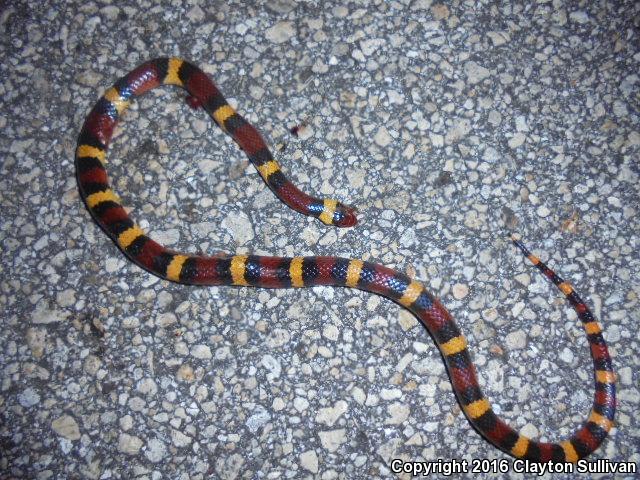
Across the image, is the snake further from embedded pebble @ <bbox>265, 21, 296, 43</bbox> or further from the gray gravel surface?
embedded pebble @ <bbox>265, 21, 296, 43</bbox>

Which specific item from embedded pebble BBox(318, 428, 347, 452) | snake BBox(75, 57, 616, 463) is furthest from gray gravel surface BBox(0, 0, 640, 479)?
snake BBox(75, 57, 616, 463)

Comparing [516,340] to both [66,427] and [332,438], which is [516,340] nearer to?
[332,438]

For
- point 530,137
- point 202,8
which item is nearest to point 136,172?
point 202,8

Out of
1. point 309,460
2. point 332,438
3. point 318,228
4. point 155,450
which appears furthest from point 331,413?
point 318,228

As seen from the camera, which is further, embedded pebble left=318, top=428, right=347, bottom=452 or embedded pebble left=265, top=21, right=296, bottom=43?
embedded pebble left=265, top=21, right=296, bottom=43

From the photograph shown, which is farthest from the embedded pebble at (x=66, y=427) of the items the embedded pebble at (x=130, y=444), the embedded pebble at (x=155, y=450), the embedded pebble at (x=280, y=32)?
the embedded pebble at (x=280, y=32)

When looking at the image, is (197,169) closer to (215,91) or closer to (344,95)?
(215,91)
